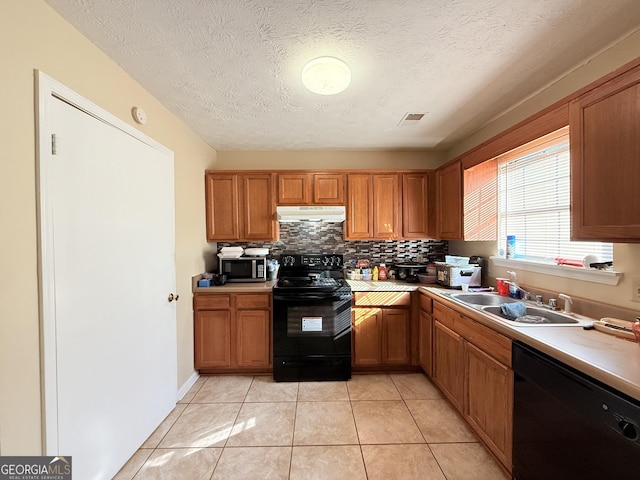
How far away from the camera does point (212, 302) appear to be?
2.52 metres

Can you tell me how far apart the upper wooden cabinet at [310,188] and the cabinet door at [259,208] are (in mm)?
131

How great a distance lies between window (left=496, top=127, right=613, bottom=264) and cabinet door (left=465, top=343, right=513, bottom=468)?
0.94m

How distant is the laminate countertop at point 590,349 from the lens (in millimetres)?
921

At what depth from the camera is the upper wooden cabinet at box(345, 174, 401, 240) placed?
9.51 feet

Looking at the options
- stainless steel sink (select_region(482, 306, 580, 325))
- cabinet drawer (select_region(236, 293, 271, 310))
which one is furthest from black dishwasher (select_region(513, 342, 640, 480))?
cabinet drawer (select_region(236, 293, 271, 310))

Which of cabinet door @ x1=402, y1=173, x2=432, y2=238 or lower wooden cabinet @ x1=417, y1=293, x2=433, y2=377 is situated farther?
cabinet door @ x1=402, y1=173, x2=432, y2=238

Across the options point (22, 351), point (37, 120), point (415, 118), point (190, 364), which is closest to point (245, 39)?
point (37, 120)

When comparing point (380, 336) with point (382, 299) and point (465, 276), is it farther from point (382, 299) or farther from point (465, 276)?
point (465, 276)

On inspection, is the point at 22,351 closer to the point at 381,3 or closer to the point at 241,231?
the point at 241,231

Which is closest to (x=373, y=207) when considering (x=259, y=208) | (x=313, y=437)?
(x=259, y=208)

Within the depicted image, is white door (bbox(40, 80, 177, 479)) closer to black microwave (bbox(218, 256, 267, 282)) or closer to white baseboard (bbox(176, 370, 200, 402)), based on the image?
white baseboard (bbox(176, 370, 200, 402))

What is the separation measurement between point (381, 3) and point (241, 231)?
2.32m

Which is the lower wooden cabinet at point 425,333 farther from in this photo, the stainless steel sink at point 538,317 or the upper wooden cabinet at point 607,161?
the upper wooden cabinet at point 607,161

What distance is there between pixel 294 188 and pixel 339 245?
0.89 metres
